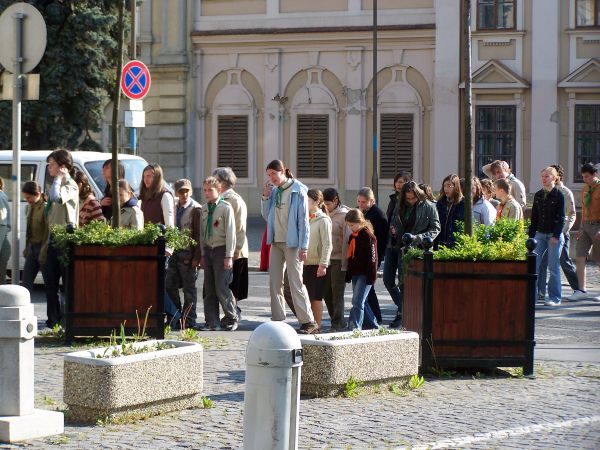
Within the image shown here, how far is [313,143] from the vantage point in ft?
126

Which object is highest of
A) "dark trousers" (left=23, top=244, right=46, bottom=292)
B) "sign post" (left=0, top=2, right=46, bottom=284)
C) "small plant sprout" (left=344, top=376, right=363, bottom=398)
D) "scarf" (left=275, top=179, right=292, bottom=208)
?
"sign post" (left=0, top=2, right=46, bottom=284)

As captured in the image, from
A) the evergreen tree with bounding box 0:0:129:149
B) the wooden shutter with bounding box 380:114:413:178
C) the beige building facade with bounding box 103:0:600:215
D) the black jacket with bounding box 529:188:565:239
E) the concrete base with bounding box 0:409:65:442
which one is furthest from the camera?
the wooden shutter with bounding box 380:114:413:178

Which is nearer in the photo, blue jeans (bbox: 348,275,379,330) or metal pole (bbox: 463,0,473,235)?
metal pole (bbox: 463,0,473,235)

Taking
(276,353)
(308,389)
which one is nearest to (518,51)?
(308,389)

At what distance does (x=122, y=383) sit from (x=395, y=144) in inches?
1152

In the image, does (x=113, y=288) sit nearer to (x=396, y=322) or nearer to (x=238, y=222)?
(x=238, y=222)

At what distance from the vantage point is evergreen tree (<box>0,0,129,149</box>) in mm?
34469

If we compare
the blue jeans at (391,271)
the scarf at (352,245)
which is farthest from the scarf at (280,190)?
the blue jeans at (391,271)

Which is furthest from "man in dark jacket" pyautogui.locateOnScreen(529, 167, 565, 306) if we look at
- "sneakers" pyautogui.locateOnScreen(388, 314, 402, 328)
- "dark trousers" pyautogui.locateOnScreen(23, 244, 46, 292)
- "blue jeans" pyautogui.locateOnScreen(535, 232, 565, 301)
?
"dark trousers" pyautogui.locateOnScreen(23, 244, 46, 292)

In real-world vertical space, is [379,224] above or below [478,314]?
above

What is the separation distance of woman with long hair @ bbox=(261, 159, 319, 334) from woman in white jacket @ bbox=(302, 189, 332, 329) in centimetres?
26

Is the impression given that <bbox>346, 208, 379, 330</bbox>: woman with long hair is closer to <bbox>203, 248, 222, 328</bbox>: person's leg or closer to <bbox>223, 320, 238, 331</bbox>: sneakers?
<bbox>223, 320, 238, 331</bbox>: sneakers

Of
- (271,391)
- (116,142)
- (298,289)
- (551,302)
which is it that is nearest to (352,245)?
(298,289)

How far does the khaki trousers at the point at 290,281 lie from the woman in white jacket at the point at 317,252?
0.91 ft
